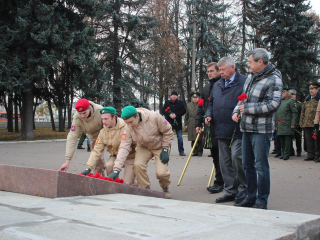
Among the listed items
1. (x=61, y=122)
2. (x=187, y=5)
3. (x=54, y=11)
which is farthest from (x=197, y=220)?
(x=61, y=122)

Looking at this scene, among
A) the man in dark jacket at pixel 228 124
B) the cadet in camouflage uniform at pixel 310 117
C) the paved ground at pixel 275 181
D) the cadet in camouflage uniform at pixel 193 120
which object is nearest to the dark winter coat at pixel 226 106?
the man in dark jacket at pixel 228 124

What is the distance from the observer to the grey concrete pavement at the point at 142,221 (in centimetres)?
323

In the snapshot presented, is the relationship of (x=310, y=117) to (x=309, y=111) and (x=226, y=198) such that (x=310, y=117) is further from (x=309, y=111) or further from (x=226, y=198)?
(x=226, y=198)

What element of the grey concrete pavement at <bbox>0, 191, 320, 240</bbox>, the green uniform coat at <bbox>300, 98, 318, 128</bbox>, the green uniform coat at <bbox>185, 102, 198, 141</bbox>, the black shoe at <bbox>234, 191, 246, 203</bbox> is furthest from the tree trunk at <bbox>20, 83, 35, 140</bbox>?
the black shoe at <bbox>234, 191, 246, 203</bbox>

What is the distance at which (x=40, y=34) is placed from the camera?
19250 millimetres

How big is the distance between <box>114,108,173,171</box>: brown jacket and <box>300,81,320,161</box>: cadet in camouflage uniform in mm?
6742

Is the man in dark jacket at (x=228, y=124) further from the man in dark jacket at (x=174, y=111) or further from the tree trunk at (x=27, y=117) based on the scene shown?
the tree trunk at (x=27, y=117)

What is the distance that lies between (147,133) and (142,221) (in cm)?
255

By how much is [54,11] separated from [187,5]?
46.9ft

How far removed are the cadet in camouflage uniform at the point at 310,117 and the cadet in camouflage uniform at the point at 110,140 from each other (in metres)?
6.81

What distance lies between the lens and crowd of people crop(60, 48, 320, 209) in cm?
500

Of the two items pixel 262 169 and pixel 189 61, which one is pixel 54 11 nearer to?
pixel 189 61

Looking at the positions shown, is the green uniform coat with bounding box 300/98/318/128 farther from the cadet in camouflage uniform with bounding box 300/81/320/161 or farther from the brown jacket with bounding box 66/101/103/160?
the brown jacket with bounding box 66/101/103/160

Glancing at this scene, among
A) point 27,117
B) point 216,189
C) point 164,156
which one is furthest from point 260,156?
point 27,117
